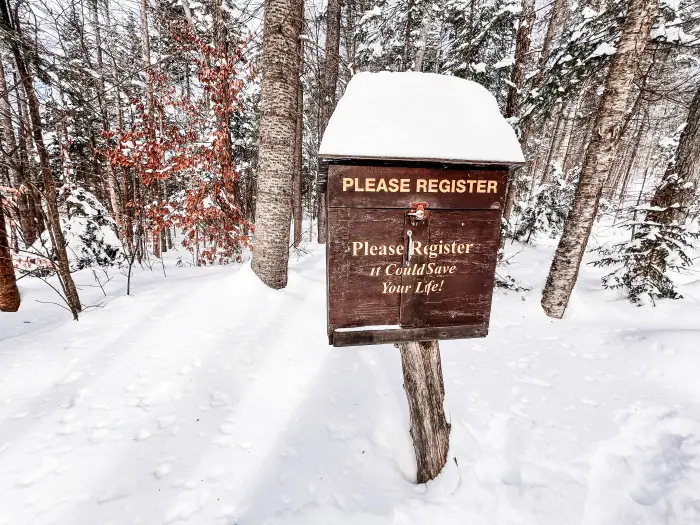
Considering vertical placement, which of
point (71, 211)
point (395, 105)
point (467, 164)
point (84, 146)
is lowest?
point (71, 211)

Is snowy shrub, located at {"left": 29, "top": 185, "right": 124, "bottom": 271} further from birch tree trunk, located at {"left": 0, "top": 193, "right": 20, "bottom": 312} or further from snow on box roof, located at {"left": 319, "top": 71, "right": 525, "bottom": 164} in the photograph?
snow on box roof, located at {"left": 319, "top": 71, "right": 525, "bottom": 164}

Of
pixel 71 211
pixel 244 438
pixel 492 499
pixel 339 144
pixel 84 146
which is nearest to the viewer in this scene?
pixel 339 144

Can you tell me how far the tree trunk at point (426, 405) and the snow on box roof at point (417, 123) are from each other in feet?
4.83

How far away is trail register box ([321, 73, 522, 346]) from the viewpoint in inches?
74.2

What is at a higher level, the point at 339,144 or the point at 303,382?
the point at 339,144

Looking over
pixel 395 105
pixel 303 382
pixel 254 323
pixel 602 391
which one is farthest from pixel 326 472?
pixel 602 391

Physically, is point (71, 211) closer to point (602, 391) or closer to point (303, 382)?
point (303, 382)

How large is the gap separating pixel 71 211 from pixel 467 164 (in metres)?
13.1

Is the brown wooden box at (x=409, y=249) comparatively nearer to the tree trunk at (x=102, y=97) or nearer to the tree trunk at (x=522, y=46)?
the tree trunk at (x=102, y=97)

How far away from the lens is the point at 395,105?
1897 millimetres

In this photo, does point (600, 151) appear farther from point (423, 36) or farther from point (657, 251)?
point (423, 36)

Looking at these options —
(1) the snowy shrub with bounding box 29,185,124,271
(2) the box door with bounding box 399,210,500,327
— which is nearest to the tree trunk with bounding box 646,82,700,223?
(2) the box door with bounding box 399,210,500,327

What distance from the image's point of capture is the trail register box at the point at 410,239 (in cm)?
189

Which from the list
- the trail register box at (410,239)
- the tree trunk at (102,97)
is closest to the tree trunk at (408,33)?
the tree trunk at (102,97)
